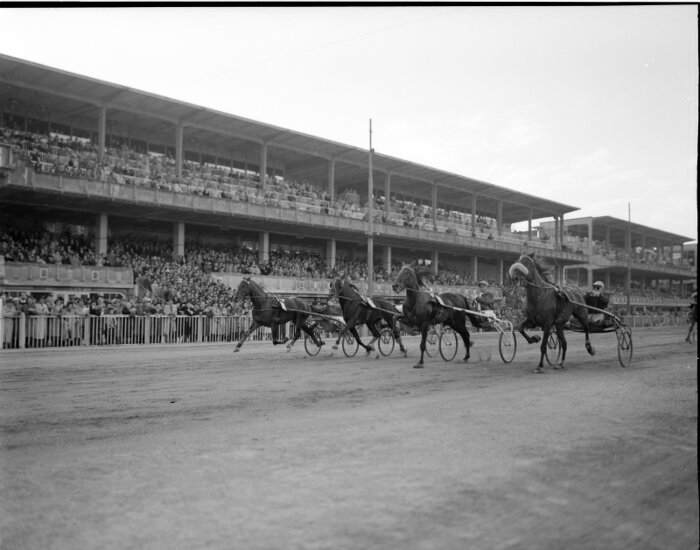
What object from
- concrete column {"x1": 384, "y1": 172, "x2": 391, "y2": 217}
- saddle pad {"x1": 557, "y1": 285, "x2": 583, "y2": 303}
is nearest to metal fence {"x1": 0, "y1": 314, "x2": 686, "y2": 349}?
saddle pad {"x1": 557, "y1": 285, "x2": 583, "y2": 303}

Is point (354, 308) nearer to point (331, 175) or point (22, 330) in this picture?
point (22, 330)

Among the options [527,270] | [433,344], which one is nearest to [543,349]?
[527,270]

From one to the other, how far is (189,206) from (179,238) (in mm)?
2790

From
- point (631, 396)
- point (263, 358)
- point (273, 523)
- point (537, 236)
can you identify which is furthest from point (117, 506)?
point (537, 236)

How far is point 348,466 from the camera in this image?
15.5 feet

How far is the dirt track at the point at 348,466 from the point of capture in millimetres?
3527

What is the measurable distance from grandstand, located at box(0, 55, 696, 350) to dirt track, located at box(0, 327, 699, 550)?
1500 cm

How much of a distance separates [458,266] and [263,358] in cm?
4287

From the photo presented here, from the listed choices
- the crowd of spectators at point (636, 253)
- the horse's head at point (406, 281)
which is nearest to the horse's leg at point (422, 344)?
the horse's head at point (406, 281)

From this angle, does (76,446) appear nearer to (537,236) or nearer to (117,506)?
(117,506)

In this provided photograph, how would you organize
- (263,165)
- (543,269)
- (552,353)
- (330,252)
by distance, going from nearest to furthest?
(543,269) → (552,353) → (263,165) → (330,252)

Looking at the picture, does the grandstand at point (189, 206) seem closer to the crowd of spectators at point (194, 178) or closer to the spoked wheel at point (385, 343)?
the crowd of spectators at point (194, 178)

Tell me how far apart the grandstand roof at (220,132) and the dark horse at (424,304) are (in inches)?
847

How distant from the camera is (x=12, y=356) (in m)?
15.2
